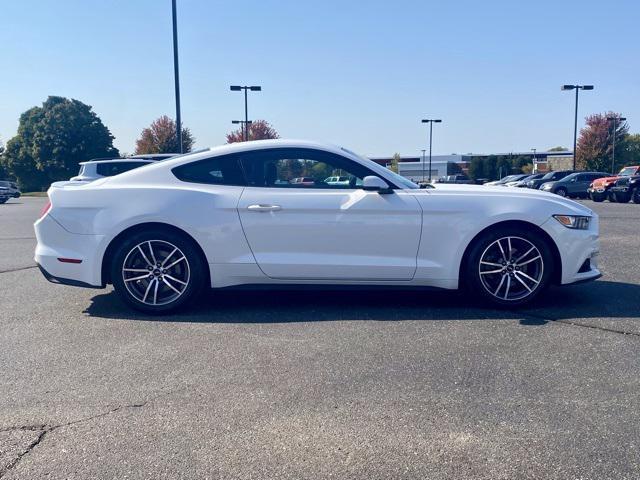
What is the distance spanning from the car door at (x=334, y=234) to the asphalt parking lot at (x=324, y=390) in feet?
1.29

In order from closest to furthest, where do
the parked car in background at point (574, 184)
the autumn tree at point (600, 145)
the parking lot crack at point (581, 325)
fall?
1. the parking lot crack at point (581, 325)
2. the parked car in background at point (574, 184)
3. the autumn tree at point (600, 145)

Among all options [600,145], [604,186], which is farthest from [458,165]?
[604,186]

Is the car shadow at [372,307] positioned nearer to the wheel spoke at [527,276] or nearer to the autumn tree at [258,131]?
the wheel spoke at [527,276]

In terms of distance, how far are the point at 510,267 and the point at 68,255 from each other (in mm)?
3827

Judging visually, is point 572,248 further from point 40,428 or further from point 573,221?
point 40,428

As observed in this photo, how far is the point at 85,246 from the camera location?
5.26m

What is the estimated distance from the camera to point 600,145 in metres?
68.8

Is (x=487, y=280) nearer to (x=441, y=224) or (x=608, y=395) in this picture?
(x=441, y=224)

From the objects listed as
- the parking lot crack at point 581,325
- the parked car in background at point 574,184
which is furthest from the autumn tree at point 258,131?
the parking lot crack at point 581,325

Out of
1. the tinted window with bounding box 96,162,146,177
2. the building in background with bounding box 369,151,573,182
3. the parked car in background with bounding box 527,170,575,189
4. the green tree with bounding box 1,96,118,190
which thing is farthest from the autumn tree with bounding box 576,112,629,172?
the tinted window with bounding box 96,162,146,177

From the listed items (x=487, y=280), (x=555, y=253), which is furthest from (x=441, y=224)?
(x=555, y=253)

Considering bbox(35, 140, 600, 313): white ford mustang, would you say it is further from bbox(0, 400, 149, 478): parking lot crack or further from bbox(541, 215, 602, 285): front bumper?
bbox(0, 400, 149, 478): parking lot crack

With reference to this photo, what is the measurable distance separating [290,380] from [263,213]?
1.89m

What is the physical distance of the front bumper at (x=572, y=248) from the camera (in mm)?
5230
